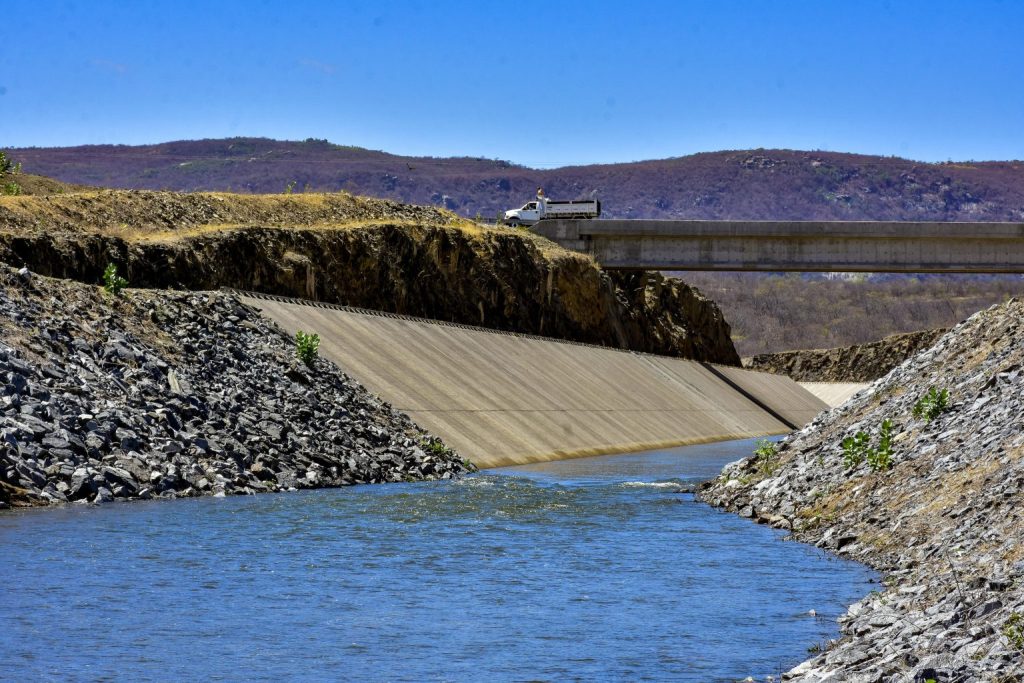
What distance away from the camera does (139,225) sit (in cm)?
5594

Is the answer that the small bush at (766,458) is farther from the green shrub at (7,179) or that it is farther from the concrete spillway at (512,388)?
the green shrub at (7,179)

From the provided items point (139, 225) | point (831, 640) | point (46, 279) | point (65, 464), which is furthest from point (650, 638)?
point (139, 225)

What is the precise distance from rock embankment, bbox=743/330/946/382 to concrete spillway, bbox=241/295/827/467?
6387 cm

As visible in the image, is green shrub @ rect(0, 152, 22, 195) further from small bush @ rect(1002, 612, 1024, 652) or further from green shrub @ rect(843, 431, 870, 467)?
small bush @ rect(1002, 612, 1024, 652)

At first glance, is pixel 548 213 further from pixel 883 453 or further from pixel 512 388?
pixel 883 453

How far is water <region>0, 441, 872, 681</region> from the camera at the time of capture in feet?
47.7

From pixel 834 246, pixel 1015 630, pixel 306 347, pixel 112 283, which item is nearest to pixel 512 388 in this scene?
pixel 306 347

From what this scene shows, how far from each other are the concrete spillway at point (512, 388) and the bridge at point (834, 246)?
22.3 ft

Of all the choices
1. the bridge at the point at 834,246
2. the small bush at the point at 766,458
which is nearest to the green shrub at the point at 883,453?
the small bush at the point at 766,458

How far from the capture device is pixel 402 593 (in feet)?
61.2

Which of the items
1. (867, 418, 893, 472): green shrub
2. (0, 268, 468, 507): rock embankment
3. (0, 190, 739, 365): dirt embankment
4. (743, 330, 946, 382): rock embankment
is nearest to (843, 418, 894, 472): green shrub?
(867, 418, 893, 472): green shrub

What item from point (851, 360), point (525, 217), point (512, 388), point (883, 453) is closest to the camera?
point (883, 453)

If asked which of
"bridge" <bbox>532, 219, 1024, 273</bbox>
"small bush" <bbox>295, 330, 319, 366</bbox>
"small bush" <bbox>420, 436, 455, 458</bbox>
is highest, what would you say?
"bridge" <bbox>532, 219, 1024, 273</bbox>

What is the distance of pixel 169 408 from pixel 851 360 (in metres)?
118
